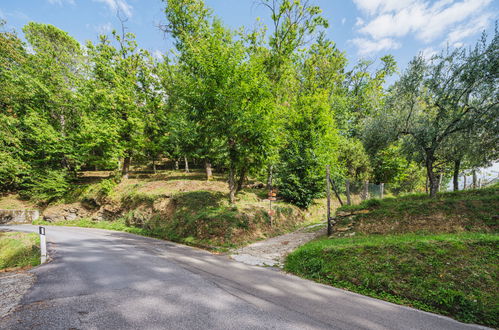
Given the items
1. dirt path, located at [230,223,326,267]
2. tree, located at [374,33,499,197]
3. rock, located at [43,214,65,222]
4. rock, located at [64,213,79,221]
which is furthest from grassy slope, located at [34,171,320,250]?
tree, located at [374,33,499,197]

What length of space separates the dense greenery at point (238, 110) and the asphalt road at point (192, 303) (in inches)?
291

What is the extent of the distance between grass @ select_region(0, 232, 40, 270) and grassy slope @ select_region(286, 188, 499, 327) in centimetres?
997

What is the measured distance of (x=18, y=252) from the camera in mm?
8039

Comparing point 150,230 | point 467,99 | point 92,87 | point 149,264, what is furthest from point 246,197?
point 92,87

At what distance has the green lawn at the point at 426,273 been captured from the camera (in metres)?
3.62

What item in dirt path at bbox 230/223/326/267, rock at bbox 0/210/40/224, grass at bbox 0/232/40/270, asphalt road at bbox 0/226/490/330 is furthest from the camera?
rock at bbox 0/210/40/224

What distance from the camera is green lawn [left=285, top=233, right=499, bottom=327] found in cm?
362

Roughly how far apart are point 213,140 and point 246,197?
534 centimetres

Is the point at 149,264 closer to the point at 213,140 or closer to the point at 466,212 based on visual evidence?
the point at 213,140

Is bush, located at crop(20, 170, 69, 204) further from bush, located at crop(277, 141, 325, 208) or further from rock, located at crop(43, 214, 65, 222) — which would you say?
bush, located at crop(277, 141, 325, 208)

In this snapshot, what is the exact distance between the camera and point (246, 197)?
47.9 feet

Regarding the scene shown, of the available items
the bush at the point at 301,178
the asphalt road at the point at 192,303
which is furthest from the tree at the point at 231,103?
the asphalt road at the point at 192,303

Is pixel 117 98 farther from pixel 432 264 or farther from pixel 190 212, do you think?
pixel 432 264

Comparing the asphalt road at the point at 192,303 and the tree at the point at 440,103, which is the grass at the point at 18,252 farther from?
the tree at the point at 440,103
